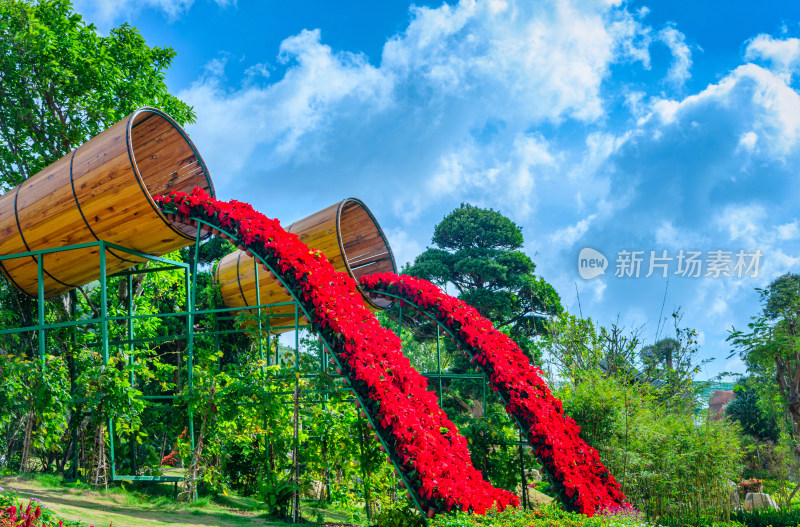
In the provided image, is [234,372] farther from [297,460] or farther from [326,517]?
[326,517]

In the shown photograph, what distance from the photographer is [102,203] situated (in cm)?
609

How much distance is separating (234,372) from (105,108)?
5585mm

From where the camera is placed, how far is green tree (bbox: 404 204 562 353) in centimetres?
1625

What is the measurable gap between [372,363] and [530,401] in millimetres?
2494

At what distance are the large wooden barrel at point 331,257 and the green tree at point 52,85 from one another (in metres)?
3.18

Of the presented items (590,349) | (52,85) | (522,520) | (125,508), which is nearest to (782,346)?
(590,349)

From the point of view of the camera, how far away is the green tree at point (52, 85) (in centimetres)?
942

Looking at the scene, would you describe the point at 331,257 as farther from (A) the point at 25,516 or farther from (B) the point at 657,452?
(A) the point at 25,516

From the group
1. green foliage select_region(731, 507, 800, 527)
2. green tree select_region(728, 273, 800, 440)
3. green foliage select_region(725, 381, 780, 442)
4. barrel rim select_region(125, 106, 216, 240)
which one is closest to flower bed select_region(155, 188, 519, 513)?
barrel rim select_region(125, 106, 216, 240)

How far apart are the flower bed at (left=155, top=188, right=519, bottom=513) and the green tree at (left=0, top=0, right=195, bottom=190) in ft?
14.5

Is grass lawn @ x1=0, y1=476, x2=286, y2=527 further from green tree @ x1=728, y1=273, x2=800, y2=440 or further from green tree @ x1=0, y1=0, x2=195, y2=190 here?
green tree @ x1=728, y1=273, x2=800, y2=440

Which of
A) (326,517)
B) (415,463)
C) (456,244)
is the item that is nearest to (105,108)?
(326,517)

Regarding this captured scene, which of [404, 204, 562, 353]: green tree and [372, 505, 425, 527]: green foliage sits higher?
[404, 204, 562, 353]: green tree

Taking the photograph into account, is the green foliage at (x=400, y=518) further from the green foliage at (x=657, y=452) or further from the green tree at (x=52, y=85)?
the green tree at (x=52, y=85)
